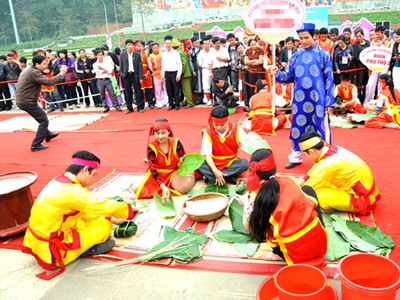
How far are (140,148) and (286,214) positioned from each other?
3533 millimetres

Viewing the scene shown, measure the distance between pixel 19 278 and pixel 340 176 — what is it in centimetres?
243

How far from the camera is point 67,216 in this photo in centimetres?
255

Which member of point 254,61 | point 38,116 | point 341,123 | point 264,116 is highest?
point 254,61

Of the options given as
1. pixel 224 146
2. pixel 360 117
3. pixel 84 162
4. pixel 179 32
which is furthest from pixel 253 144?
pixel 179 32

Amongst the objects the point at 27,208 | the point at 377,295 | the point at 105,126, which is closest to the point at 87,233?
the point at 27,208

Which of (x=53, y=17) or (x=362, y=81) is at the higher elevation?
(x=53, y=17)

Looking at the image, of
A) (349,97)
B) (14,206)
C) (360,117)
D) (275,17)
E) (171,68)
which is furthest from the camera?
(171,68)

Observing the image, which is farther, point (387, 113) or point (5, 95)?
point (5, 95)

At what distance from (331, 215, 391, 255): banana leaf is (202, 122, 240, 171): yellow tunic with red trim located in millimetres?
1320

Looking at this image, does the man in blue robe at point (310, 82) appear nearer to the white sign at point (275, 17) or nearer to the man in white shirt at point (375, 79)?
the white sign at point (275, 17)

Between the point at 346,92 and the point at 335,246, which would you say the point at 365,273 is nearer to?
the point at 335,246

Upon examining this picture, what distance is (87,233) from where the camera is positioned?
266 centimetres

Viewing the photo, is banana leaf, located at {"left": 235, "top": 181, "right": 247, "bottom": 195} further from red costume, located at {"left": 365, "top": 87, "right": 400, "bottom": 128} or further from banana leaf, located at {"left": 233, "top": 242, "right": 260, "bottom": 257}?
red costume, located at {"left": 365, "top": 87, "right": 400, "bottom": 128}

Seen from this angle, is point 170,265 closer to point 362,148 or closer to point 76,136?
point 362,148
